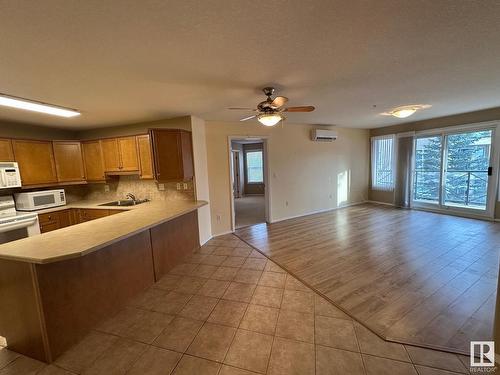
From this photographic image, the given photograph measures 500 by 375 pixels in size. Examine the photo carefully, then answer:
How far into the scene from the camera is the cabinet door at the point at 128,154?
389 centimetres

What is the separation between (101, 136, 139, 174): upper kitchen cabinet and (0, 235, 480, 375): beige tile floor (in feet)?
7.77

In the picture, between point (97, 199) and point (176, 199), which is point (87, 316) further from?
point (97, 199)

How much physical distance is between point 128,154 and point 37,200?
164cm

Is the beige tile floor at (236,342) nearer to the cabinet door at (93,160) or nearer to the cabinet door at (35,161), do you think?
the cabinet door at (93,160)

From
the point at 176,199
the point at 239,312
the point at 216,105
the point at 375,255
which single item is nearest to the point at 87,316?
the point at 239,312

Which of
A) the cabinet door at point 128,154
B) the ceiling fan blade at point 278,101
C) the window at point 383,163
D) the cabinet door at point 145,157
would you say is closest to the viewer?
the ceiling fan blade at point 278,101

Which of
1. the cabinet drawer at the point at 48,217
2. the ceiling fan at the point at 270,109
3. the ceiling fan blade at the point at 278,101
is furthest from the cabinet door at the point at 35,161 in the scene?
the ceiling fan blade at the point at 278,101

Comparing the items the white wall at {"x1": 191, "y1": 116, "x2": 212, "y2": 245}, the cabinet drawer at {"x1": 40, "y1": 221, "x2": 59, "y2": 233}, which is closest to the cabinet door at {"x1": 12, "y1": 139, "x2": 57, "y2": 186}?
the cabinet drawer at {"x1": 40, "y1": 221, "x2": 59, "y2": 233}

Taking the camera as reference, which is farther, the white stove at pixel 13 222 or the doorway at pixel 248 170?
the doorway at pixel 248 170

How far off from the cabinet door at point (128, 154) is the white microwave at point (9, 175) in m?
1.48

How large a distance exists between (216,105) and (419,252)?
153 inches

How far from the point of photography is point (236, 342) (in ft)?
5.92

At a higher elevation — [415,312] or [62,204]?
[62,204]

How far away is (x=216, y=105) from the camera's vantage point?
326 centimetres
